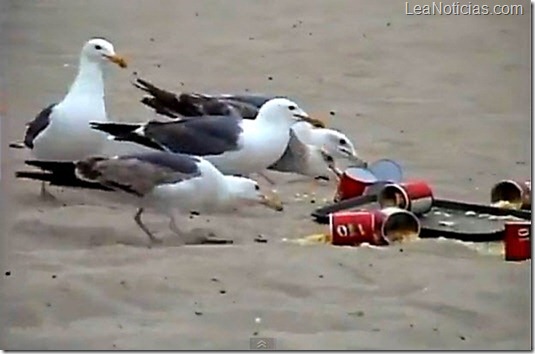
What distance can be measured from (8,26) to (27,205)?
1.11 ft

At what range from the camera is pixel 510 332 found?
1759mm

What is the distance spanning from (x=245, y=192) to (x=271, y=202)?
7 cm

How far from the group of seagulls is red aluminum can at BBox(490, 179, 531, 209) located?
24cm

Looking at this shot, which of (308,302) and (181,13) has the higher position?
(181,13)

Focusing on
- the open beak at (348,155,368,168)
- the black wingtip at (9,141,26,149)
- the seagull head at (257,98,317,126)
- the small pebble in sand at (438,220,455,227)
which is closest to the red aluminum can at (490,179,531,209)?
the small pebble in sand at (438,220,455,227)

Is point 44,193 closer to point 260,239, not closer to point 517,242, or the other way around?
point 260,239

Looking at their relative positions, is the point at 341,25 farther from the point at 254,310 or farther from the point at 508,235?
the point at 254,310

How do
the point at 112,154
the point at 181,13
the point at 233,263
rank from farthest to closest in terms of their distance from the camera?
the point at 181,13 → the point at 112,154 → the point at 233,263

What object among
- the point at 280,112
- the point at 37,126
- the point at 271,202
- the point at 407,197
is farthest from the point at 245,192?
the point at 37,126

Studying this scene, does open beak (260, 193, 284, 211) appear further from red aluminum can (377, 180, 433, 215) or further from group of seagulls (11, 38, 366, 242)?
red aluminum can (377, 180, 433, 215)

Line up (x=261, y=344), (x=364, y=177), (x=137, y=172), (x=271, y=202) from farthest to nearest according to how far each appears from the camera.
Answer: (x=364, y=177), (x=271, y=202), (x=137, y=172), (x=261, y=344)

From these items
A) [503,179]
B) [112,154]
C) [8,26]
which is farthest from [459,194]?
[8,26]

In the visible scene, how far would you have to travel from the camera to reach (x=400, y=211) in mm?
2008

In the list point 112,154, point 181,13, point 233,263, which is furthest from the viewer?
point 181,13
